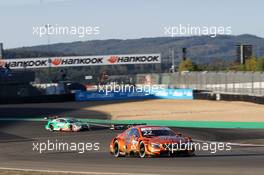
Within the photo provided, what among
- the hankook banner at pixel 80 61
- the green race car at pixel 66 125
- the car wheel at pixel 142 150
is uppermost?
the hankook banner at pixel 80 61

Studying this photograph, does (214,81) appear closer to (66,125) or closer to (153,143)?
(66,125)

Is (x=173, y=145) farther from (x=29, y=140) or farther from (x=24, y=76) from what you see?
(x=24, y=76)

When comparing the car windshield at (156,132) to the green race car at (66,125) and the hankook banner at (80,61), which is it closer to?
the green race car at (66,125)

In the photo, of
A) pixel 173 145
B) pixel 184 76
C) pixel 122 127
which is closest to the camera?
pixel 173 145

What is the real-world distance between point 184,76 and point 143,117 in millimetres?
23879

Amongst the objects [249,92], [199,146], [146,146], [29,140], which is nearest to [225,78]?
[249,92]

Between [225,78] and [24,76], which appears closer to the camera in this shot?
[225,78]

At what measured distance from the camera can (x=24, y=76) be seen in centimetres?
8688

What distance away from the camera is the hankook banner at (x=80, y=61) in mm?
109938

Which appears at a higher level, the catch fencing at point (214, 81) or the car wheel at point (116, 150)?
the catch fencing at point (214, 81)

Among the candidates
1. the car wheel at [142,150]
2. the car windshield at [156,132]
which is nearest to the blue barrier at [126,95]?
the car windshield at [156,132]

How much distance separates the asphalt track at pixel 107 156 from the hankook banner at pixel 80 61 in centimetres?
5017

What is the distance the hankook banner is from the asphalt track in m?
50.2

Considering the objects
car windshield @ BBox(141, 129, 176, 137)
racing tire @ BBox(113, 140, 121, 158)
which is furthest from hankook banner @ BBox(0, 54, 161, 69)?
car windshield @ BBox(141, 129, 176, 137)
